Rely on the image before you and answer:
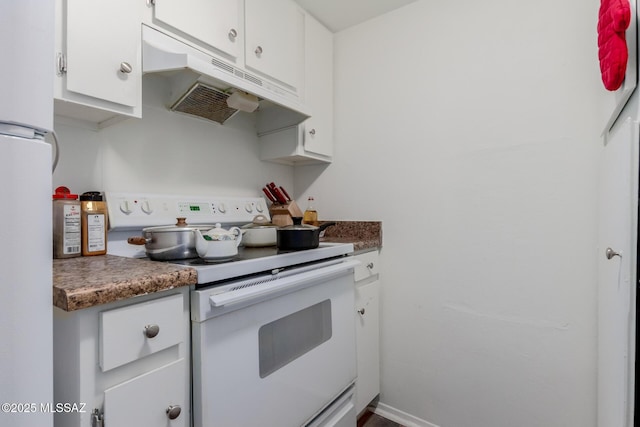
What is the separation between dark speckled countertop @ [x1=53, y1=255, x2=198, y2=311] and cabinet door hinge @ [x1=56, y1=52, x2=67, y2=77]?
1.72 feet

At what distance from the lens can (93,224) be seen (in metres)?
1.01

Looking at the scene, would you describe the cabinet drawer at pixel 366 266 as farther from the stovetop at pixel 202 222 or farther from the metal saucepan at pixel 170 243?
the metal saucepan at pixel 170 243

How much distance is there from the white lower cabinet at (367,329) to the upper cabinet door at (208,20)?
1.09 metres

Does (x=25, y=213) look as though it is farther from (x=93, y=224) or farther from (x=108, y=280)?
(x=93, y=224)

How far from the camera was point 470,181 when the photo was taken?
144 cm

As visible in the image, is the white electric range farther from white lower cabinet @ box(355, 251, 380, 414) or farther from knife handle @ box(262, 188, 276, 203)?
knife handle @ box(262, 188, 276, 203)

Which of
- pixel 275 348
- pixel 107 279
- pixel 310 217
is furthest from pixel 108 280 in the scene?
pixel 310 217

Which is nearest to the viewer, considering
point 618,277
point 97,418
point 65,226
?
point 97,418

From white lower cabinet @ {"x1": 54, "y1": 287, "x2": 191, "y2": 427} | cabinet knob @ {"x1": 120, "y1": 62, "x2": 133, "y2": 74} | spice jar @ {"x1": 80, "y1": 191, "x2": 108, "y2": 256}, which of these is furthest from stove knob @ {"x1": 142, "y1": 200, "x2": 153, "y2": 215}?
white lower cabinet @ {"x1": 54, "y1": 287, "x2": 191, "y2": 427}

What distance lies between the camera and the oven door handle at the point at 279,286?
31.3 inches

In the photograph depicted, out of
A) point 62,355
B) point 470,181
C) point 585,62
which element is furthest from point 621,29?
point 62,355

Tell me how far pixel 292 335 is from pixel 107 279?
2.06 feet

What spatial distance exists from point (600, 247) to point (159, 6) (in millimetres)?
1767

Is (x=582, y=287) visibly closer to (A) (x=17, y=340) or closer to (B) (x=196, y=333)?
(B) (x=196, y=333)
